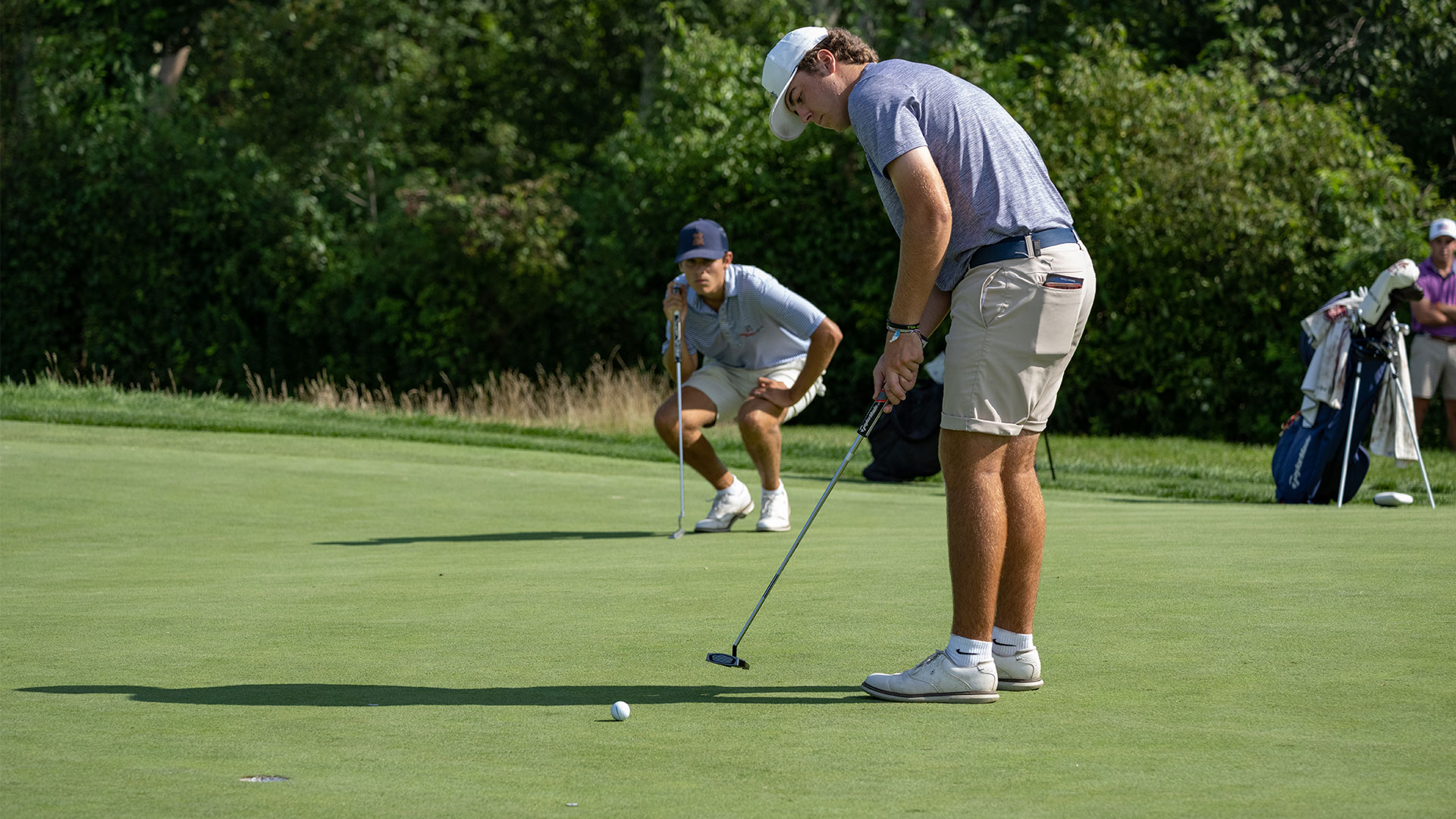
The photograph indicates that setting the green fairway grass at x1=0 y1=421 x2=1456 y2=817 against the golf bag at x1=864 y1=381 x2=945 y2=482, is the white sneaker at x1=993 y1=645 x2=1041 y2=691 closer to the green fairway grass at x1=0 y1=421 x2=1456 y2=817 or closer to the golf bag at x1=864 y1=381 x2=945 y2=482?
the green fairway grass at x1=0 y1=421 x2=1456 y2=817

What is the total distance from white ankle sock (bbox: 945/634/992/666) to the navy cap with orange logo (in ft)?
15.1

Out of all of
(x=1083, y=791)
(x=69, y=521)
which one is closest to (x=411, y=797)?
(x=1083, y=791)

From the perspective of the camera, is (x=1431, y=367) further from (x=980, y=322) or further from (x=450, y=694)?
(x=450, y=694)

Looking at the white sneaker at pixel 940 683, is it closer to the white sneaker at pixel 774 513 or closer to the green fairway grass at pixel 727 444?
the white sneaker at pixel 774 513

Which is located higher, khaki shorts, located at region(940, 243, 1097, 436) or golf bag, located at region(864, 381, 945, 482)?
khaki shorts, located at region(940, 243, 1097, 436)

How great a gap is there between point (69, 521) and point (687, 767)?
19.9ft

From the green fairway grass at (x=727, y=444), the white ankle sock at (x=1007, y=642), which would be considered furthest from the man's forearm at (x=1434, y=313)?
the white ankle sock at (x=1007, y=642)

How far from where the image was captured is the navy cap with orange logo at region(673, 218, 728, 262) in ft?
28.1

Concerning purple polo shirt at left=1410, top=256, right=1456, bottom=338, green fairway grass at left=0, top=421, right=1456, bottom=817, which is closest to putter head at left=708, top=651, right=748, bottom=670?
green fairway grass at left=0, top=421, right=1456, bottom=817

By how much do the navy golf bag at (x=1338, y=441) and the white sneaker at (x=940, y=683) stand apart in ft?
21.8

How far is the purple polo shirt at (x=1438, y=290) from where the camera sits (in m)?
12.6

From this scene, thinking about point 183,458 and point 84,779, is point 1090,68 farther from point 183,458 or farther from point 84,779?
point 84,779

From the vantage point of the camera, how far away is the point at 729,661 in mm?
4426

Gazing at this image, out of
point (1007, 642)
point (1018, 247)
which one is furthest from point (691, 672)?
point (1018, 247)
